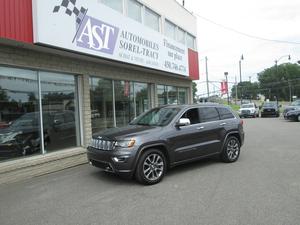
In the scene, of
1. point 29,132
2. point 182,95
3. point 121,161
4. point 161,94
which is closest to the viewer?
point 121,161

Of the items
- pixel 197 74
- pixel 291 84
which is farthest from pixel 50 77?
pixel 291 84

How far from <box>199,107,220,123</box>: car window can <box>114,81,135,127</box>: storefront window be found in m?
4.37

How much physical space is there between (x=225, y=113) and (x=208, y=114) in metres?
0.83

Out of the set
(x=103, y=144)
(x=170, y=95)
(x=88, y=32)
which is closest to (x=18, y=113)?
(x=103, y=144)

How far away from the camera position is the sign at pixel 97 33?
7680 millimetres

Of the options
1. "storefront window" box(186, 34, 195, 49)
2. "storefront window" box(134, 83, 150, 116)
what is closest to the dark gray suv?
"storefront window" box(134, 83, 150, 116)

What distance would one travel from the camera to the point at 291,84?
114m

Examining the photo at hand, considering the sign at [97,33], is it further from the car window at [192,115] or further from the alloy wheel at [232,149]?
the alloy wheel at [232,149]

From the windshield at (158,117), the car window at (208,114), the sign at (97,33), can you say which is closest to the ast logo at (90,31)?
the sign at (97,33)

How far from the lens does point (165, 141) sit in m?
7.02

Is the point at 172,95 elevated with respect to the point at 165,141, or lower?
elevated

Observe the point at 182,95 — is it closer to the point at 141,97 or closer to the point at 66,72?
the point at 141,97

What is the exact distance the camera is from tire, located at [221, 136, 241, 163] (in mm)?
8695

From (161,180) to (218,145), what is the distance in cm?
229
